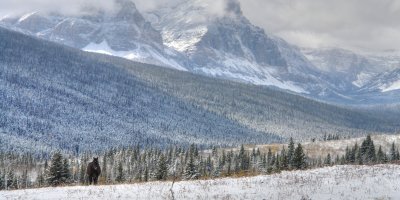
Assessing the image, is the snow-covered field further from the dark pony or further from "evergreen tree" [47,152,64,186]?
"evergreen tree" [47,152,64,186]

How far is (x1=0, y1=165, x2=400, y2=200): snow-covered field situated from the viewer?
107 ft

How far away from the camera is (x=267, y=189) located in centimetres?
3466

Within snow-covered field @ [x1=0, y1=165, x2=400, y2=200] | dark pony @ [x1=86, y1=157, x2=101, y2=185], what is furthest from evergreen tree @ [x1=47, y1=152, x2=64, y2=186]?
snow-covered field @ [x1=0, y1=165, x2=400, y2=200]

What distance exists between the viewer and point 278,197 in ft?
105

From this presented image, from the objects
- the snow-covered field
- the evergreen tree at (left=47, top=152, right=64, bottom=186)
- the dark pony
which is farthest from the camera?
the evergreen tree at (left=47, top=152, right=64, bottom=186)

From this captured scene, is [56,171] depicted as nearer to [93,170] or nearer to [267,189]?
[93,170]

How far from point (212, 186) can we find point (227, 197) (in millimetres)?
4163

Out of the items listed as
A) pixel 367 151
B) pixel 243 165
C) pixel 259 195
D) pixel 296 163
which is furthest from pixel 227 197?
pixel 243 165

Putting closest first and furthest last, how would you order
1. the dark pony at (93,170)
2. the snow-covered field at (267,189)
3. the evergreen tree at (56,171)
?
the snow-covered field at (267,189) < the dark pony at (93,170) < the evergreen tree at (56,171)

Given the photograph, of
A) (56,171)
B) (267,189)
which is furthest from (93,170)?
(56,171)

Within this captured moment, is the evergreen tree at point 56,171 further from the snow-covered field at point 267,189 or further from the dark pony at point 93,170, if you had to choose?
the snow-covered field at point 267,189

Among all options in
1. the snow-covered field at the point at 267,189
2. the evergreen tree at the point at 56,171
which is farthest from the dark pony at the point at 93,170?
the evergreen tree at the point at 56,171

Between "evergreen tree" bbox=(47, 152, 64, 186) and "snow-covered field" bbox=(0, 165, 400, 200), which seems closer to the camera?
"snow-covered field" bbox=(0, 165, 400, 200)

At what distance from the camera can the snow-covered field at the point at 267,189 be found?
107ft
